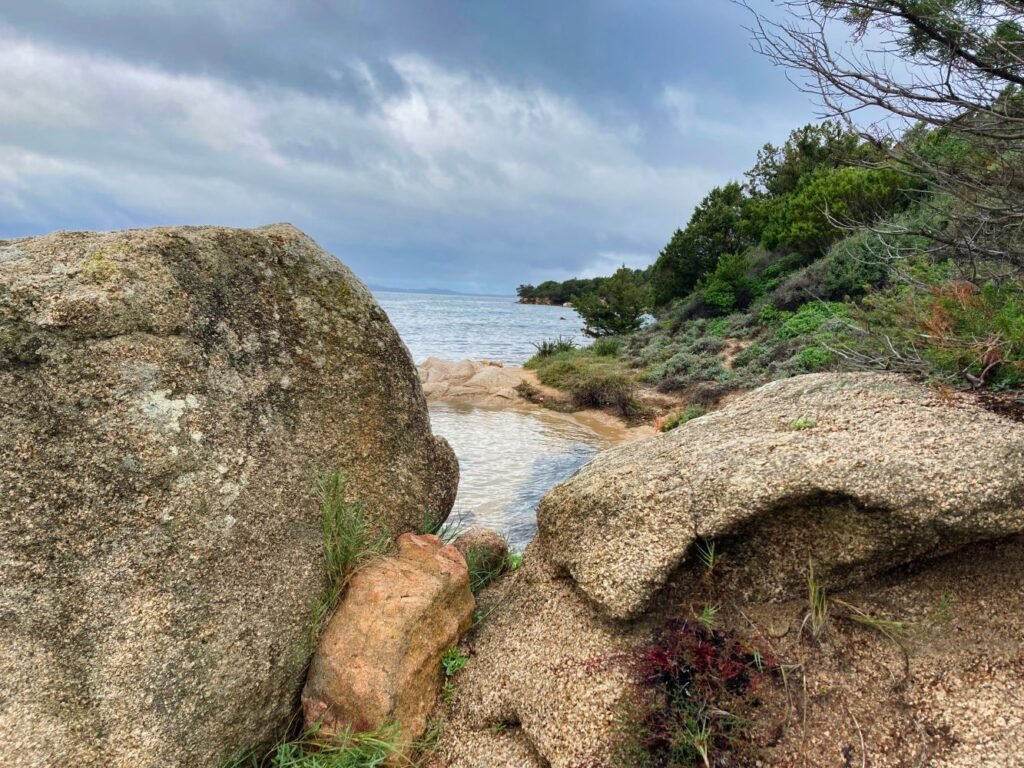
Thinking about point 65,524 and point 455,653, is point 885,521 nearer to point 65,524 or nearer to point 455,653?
point 455,653

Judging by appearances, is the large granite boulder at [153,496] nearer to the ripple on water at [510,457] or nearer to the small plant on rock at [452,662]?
the small plant on rock at [452,662]

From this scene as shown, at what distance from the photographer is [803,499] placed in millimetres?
3047

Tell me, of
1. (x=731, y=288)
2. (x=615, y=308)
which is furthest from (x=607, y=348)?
(x=615, y=308)

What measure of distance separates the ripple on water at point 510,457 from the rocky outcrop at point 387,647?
10.4 feet

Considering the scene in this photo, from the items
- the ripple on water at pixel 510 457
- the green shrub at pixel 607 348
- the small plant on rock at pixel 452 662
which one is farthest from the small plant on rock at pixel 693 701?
the green shrub at pixel 607 348

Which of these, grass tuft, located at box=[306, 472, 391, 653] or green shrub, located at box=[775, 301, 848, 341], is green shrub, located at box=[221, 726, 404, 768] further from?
green shrub, located at box=[775, 301, 848, 341]

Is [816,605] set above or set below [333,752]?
above

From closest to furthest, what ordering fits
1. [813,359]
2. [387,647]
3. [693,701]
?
[693,701], [387,647], [813,359]

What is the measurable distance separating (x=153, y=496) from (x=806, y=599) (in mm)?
3266

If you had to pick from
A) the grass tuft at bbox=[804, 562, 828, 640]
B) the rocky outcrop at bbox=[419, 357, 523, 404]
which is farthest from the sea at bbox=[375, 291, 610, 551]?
the grass tuft at bbox=[804, 562, 828, 640]

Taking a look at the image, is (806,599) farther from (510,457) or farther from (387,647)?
(510,457)

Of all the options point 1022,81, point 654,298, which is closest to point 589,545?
point 1022,81

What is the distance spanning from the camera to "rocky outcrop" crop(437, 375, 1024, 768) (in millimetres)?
2738

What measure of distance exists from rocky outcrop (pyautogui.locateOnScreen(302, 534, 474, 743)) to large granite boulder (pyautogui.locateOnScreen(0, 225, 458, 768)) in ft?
0.65
